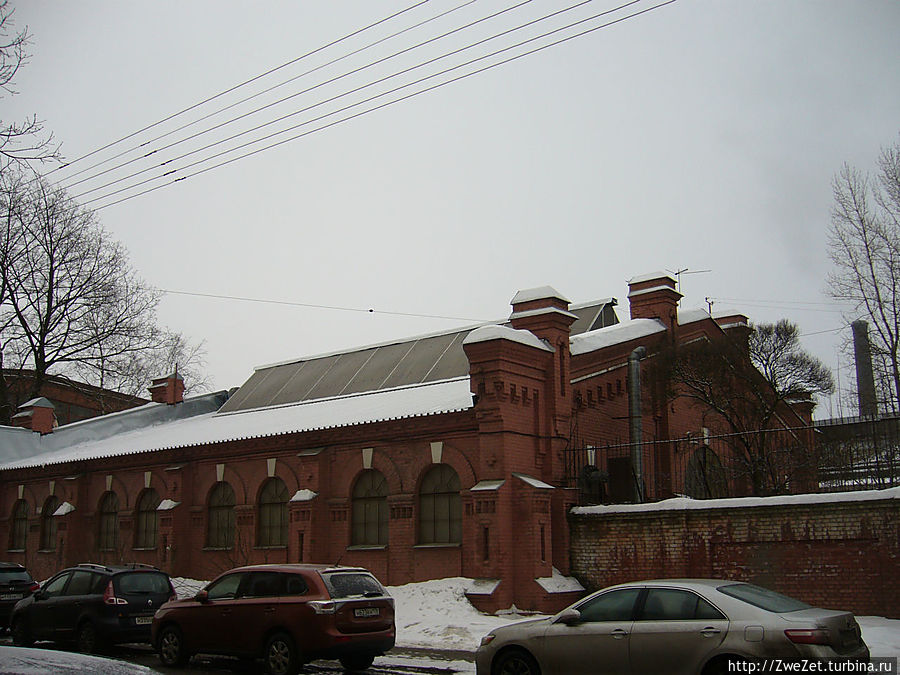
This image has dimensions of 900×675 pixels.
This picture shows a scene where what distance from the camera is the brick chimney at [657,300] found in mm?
25078

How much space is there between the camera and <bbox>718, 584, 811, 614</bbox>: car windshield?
946cm

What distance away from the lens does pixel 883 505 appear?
15.5 meters

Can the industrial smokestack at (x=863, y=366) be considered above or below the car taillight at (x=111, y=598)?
above

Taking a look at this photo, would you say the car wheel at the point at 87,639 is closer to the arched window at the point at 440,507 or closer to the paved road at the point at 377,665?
the paved road at the point at 377,665

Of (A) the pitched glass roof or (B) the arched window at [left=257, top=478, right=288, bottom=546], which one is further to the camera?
(A) the pitched glass roof

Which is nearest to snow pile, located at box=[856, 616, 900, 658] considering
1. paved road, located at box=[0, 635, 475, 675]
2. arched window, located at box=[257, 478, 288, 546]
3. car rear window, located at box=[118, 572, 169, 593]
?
paved road, located at box=[0, 635, 475, 675]

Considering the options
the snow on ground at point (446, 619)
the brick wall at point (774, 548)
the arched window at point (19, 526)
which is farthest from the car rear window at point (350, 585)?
the arched window at point (19, 526)

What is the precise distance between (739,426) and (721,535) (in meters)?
5.71

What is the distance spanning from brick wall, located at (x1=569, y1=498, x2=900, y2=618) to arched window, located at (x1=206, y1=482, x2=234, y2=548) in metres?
11.7

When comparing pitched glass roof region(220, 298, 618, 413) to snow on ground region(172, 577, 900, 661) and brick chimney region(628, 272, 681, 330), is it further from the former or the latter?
snow on ground region(172, 577, 900, 661)

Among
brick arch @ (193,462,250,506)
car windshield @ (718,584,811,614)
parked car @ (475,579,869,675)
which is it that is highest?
brick arch @ (193,462,250,506)

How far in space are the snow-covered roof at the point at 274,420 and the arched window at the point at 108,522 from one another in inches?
63.0

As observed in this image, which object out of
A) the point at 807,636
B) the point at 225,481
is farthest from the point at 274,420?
the point at 807,636

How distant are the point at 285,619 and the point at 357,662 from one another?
1.44m
